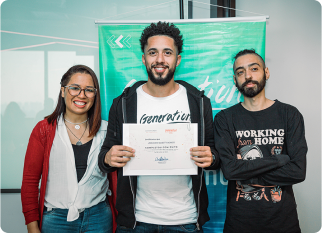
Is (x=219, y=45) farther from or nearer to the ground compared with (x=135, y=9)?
nearer to the ground

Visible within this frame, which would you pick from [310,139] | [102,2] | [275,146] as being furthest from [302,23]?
[102,2]

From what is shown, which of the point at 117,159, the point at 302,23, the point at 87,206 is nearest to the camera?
the point at 117,159

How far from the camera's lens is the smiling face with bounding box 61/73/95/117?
5.61ft

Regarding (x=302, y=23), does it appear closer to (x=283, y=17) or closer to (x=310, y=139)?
(x=283, y=17)

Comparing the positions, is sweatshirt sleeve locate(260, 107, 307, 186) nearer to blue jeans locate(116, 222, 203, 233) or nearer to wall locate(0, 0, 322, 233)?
blue jeans locate(116, 222, 203, 233)

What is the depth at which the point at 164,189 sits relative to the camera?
154 cm

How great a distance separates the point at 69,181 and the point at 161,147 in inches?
33.4

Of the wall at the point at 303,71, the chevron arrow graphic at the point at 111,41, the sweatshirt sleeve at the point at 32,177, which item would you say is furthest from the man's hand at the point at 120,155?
the wall at the point at 303,71

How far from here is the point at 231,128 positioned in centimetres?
167

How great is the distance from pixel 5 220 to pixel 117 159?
95.4 inches

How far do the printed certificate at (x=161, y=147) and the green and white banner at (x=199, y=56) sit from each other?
0.93m

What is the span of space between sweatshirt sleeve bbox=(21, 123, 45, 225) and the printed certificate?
0.82 m

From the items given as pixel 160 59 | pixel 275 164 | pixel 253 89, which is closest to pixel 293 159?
pixel 275 164
